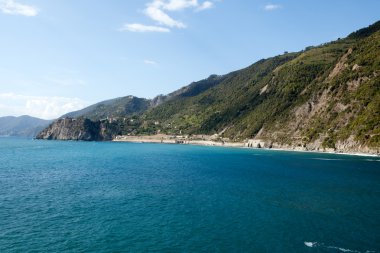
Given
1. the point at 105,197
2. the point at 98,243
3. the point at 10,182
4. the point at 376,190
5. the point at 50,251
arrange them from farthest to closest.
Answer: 1. the point at 10,182
2. the point at 376,190
3. the point at 105,197
4. the point at 98,243
5. the point at 50,251

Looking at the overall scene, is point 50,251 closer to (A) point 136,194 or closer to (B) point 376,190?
(A) point 136,194

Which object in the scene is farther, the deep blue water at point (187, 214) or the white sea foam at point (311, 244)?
the deep blue water at point (187, 214)

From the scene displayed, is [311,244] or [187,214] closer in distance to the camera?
[311,244]

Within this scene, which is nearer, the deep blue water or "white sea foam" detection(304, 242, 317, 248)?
"white sea foam" detection(304, 242, 317, 248)

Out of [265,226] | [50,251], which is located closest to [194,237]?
[265,226]

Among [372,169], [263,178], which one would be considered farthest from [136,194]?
[372,169]

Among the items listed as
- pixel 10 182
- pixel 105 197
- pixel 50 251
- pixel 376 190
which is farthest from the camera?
pixel 10 182

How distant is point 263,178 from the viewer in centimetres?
10456

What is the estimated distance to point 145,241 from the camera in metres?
46.9

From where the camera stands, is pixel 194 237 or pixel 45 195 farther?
pixel 45 195

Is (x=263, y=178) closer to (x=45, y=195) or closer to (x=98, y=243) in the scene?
(x=45, y=195)

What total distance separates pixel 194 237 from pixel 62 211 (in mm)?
26389

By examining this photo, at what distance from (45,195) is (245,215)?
142 ft

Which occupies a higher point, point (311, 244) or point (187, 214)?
point (187, 214)
